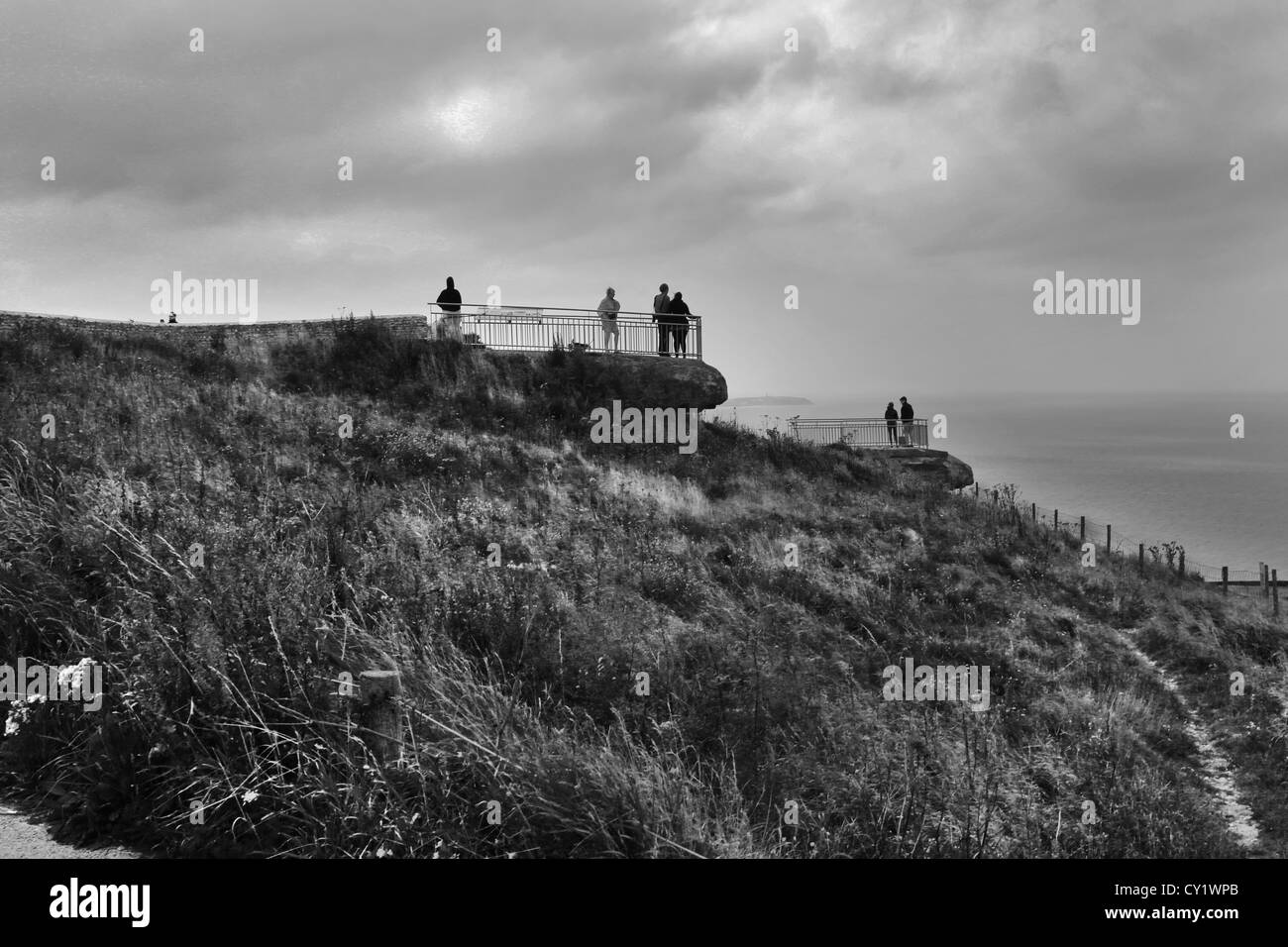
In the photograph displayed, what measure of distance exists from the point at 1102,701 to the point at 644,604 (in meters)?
6.87

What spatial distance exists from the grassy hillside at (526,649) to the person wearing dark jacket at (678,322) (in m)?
6.68

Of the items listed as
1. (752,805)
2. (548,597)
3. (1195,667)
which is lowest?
(1195,667)

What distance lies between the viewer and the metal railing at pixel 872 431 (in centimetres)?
3444

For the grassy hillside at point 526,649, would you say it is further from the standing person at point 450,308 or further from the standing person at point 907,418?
the standing person at point 907,418

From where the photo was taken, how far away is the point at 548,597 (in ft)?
27.4

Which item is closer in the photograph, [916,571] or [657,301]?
[916,571]

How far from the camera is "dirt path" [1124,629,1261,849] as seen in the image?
29.5 feet

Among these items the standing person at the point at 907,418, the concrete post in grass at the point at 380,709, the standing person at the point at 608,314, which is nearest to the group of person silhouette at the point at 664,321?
the standing person at the point at 608,314

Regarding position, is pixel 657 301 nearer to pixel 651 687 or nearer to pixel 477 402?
pixel 477 402

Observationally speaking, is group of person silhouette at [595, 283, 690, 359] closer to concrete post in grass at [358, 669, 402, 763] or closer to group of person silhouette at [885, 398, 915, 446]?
group of person silhouette at [885, 398, 915, 446]

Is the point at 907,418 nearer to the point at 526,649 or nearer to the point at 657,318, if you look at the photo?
the point at 657,318

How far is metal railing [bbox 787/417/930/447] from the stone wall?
55.6 feet
